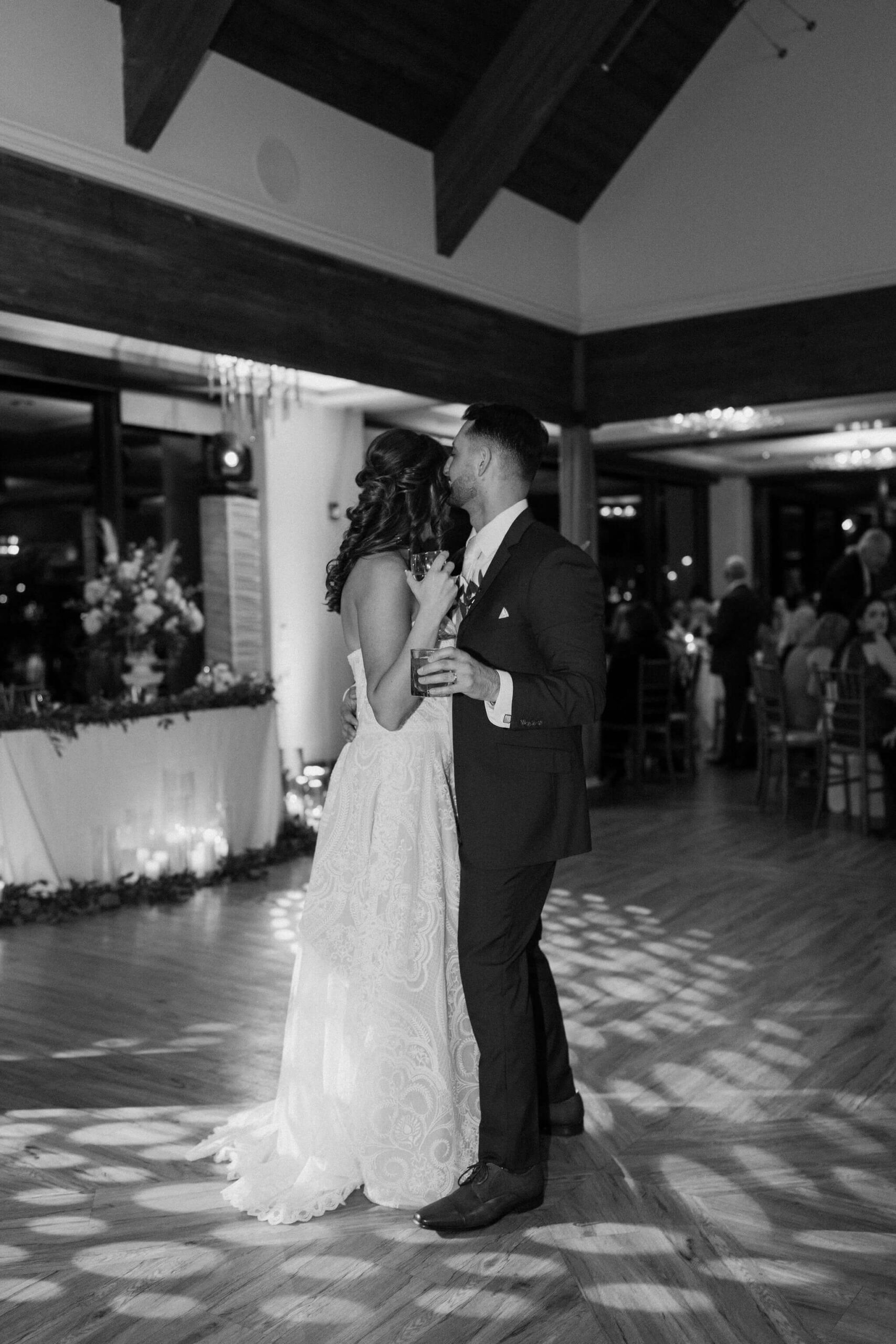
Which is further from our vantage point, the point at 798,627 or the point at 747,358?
the point at 798,627

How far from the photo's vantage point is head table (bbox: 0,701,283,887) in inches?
222

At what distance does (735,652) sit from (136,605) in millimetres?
5427

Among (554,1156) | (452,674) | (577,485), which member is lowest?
(554,1156)

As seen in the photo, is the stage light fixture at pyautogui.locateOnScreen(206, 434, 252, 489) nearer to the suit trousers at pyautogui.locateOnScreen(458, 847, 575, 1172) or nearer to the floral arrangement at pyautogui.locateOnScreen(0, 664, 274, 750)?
the floral arrangement at pyautogui.locateOnScreen(0, 664, 274, 750)

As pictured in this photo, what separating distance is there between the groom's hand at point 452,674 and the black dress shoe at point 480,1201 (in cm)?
107

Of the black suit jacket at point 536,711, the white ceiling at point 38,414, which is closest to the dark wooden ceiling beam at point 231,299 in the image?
the white ceiling at point 38,414

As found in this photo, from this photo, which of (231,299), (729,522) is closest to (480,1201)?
(231,299)

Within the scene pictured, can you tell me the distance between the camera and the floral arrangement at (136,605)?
6523 millimetres

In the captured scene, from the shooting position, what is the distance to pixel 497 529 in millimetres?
2686

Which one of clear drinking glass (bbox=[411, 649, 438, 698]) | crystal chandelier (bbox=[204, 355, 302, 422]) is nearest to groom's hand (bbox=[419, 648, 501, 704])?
clear drinking glass (bbox=[411, 649, 438, 698])

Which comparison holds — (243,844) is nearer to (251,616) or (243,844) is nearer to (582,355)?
(251,616)

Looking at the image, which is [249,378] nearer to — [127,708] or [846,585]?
[127,708]

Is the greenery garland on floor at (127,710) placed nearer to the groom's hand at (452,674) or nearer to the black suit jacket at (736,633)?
the groom's hand at (452,674)

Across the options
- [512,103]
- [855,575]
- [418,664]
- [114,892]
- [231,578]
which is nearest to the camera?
[418,664]
